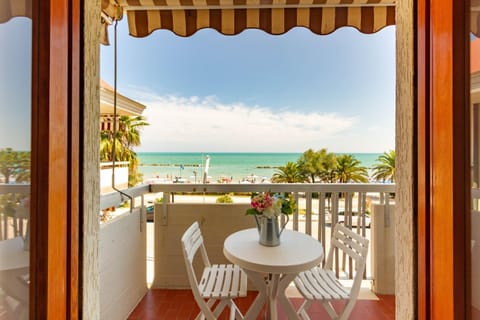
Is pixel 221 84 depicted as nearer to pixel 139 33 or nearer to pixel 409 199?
pixel 139 33

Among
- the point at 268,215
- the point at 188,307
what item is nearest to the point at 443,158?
the point at 268,215

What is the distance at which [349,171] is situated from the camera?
10.0 m

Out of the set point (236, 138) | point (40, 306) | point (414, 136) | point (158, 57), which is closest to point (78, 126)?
point (40, 306)

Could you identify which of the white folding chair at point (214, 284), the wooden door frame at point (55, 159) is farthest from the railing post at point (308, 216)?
the wooden door frame at point (55, 159)

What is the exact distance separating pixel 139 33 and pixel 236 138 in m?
17.5

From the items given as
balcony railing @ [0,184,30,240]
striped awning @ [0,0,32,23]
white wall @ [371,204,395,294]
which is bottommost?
white wall @ [371,204,395,294]

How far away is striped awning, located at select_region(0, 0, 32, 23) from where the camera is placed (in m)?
0.48

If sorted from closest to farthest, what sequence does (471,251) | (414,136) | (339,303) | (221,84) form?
(471,251)
(414,136)
(339,303)
(221,84)

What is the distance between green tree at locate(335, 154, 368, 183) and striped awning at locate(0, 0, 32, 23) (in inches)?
413

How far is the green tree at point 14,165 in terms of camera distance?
0.49m

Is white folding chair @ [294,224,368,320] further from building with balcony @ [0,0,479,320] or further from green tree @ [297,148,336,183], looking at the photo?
green tree @ [297,148,336,183]

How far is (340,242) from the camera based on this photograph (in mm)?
1975

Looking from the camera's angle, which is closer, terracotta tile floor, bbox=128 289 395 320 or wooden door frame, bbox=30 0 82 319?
wooden door frame, bbox=30 0 82 319

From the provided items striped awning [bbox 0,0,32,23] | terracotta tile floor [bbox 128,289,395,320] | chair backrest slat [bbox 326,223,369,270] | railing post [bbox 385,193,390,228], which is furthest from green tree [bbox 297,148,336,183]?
striped awning [bbox 0,0,32,23]
